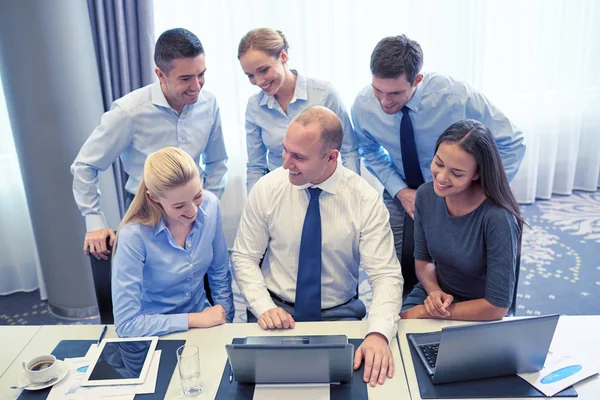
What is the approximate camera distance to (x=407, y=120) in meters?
2.44

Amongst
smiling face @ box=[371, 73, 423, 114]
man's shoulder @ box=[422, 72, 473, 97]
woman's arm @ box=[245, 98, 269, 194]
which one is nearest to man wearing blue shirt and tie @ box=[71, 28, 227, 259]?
woman's arm @ box=[245, 98, 269, 194]

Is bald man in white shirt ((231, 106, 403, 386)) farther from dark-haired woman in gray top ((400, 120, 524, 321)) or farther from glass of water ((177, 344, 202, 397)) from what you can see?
glass of water ((177, 344, 202, 397))

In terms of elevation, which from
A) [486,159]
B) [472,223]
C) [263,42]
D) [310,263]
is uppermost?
[263,42]

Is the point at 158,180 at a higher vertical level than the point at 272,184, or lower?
higher

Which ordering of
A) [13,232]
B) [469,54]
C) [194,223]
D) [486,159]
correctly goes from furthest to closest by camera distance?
[469,54]
[13,232]
[194,223]
[486,159]

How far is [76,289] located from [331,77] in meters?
1.99

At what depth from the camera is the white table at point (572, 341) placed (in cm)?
146

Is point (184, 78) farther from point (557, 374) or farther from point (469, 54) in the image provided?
point (469, 54)

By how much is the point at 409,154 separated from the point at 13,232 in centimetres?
242

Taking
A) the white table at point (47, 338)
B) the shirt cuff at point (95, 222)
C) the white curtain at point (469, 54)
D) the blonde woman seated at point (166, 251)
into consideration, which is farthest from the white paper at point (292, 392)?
the white curtain at point (469, 54)

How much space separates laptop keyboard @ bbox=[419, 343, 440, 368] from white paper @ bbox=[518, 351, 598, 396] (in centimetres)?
22

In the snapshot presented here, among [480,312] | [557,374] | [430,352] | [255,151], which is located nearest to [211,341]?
[430,352]

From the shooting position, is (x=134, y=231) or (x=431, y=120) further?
(x=431, y=120)

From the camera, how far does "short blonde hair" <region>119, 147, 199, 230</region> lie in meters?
1.80
